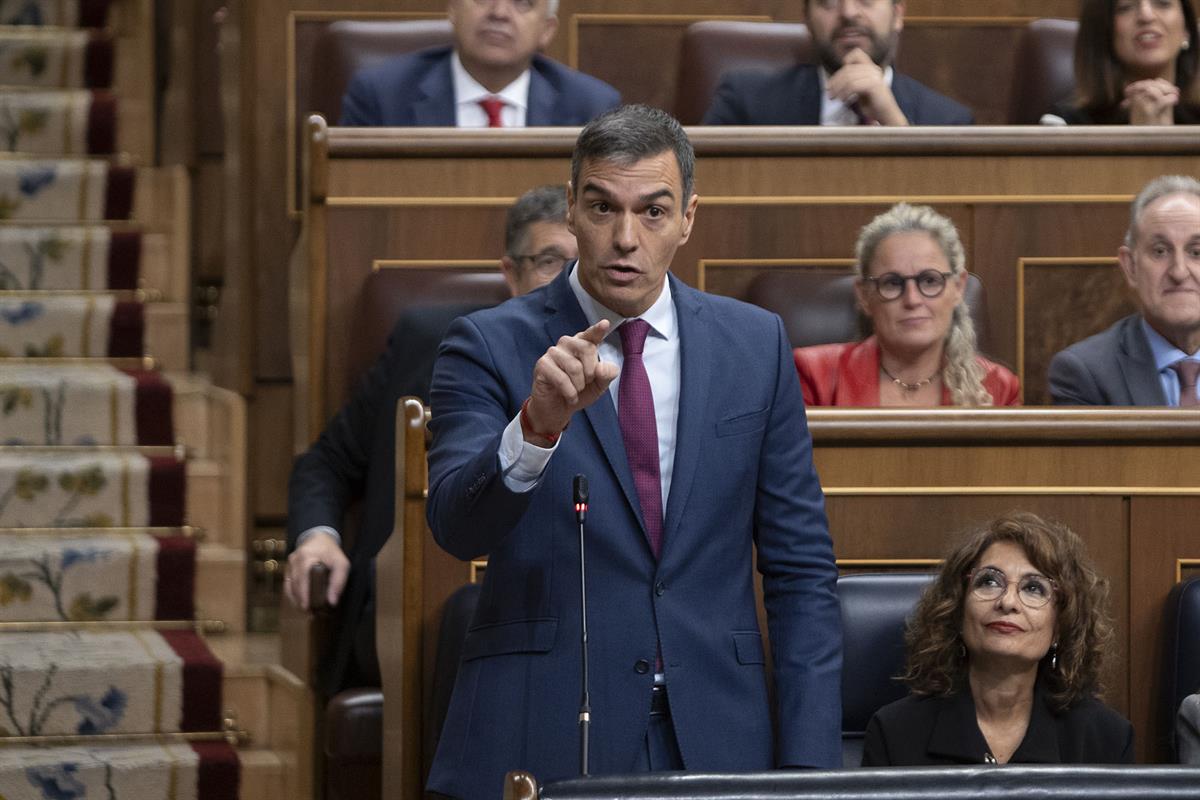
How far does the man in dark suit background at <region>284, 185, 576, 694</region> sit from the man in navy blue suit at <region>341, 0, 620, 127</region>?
1.16 ft

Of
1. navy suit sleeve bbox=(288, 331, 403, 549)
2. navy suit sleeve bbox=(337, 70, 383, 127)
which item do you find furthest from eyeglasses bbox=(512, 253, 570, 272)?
navy suit sleeve bbox=(337, 70, 383, 127)

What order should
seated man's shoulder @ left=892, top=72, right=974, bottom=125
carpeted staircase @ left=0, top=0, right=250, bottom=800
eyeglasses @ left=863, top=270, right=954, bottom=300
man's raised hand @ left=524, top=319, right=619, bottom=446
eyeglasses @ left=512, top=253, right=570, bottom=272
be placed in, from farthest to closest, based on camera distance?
seated man's shoulder @ left=892, top=72, right=974, bottom=125, carpeted staircase @ left=0, top=0, right=250, bottom=800, eyeglasses @ left=863, top=270, right=954, bottom=300, eyeglasses @ left=512, top=253, right=570, bottom=272, man's raised hand @ left=524, top=319, right=619, bottom=446

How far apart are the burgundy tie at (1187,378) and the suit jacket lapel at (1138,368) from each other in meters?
0.02

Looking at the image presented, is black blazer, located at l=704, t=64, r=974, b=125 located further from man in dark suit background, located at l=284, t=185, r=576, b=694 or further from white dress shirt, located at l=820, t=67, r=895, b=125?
man in dark suit background, located at l=284, t=185, r=576, b=694

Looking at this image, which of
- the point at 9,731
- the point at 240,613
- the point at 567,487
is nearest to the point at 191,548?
the point at 240,613

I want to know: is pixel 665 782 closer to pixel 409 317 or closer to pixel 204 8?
pixel 409 317

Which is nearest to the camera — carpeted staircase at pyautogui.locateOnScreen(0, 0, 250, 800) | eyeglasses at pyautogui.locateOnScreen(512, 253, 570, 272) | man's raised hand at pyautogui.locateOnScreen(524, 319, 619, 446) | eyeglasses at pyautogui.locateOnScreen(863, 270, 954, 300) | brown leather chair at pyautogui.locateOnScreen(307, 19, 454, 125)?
man's raised hand at pyautogui.locateOnScreen(524, 319, 619, 446)

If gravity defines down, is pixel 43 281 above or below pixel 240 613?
above

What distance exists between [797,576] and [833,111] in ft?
3.13

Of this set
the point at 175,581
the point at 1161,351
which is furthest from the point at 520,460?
the point at 175,581

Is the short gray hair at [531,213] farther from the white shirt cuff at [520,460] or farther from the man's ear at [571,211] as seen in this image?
the white shirt cuff at [520,460]

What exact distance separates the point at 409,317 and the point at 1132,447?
1.69 feet

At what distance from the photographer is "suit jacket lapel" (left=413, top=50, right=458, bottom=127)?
5.66 feet

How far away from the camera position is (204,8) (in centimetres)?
218
